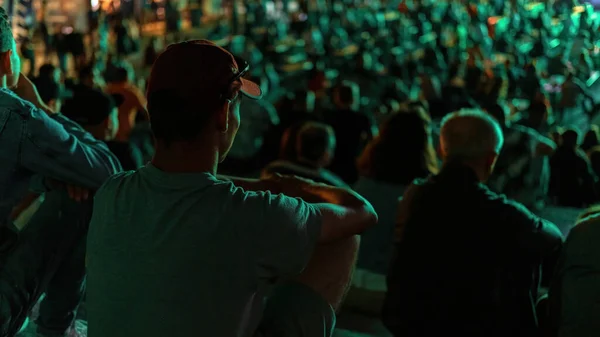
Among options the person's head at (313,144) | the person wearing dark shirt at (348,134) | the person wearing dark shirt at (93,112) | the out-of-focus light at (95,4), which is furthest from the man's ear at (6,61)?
the out-of-focus light at (95,4)

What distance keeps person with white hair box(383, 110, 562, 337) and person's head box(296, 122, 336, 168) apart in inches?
72.4

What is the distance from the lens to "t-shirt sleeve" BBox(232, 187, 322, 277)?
1.61 m

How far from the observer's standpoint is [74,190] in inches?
103

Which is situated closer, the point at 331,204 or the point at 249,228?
the point at 249,228

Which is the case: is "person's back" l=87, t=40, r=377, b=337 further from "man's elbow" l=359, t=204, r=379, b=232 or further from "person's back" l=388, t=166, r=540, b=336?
"person's back" l=388, t=166, r=540, b=336

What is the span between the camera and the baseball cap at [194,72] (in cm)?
165

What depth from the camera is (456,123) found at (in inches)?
115

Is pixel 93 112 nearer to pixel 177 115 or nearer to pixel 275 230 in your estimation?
pixel 177 115

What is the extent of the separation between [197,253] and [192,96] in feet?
1.09

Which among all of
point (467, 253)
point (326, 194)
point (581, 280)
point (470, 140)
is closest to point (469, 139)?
point (470, 140)

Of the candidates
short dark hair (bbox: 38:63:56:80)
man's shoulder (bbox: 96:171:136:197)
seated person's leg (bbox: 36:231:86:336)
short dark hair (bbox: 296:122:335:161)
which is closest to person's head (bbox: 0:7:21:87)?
seated person's leg (bbox: 36:231:86:336)

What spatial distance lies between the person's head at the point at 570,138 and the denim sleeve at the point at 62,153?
559cm

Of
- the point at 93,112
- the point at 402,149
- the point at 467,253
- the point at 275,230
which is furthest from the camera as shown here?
the point at 402,149

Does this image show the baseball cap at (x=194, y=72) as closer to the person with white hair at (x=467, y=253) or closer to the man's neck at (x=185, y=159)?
the man's neck at (x=185, y=159)
